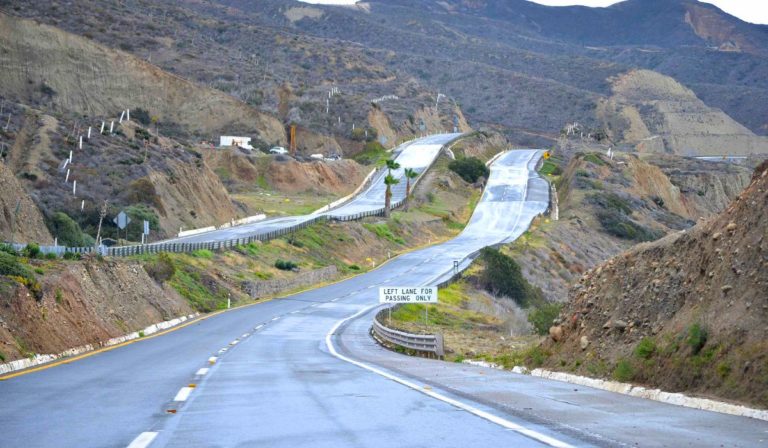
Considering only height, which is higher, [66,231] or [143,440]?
[143,440]

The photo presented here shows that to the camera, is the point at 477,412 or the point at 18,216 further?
the point at 18,216

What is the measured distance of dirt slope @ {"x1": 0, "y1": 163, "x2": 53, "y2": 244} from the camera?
5089 centimetres

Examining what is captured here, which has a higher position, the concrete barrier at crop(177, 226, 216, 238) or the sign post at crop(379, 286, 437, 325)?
the sign post at crop(379, 286, 437, 325)

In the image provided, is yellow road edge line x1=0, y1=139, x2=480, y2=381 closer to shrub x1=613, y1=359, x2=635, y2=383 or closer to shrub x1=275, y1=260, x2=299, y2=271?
shrub x1=275, y1=260, x2=299, y2=271

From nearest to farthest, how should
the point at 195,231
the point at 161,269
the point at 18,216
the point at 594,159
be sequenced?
1. the point at 161,269
2. the point at 18,216
3. the point at 195,231
4. the point at 594,159

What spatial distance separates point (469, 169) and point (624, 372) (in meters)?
112

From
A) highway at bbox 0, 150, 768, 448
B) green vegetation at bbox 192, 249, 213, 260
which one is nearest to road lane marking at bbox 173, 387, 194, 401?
highway at bbox 0, 150, 768, 448

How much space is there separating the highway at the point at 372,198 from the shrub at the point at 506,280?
17.3 meters

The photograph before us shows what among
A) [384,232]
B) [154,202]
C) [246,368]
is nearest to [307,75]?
[384,232]

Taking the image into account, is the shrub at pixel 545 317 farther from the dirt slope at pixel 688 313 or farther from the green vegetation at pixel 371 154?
the green vegetation at pixel 371 154

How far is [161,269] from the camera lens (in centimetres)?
4959

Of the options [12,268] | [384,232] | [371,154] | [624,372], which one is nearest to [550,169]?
[371,154]

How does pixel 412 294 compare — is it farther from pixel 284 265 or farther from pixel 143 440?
pixel 284 265

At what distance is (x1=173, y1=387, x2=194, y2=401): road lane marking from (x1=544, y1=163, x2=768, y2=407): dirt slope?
7393 mm
